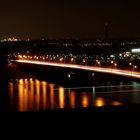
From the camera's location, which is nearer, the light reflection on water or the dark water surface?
the dark water surface

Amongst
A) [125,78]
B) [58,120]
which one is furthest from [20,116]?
[125,78]

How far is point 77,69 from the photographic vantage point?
4822 cm

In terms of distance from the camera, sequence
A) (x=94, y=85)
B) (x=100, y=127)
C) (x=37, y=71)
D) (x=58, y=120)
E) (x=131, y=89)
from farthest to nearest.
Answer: (x=37, y=71), (x=94, y=85), (x=131, y=89), (x=58, y=120), (x=100, y=127)

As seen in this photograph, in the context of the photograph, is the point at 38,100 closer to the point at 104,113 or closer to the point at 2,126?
the point at 104,113

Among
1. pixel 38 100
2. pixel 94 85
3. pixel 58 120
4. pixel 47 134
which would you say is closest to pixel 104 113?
pixel 58 120

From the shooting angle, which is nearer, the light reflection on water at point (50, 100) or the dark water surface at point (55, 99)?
the dark water surface at point (55, 99)

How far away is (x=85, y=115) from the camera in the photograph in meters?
20.0

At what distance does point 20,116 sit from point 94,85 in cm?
2836

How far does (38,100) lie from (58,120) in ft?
53.8

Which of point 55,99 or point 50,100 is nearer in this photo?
point 50,100

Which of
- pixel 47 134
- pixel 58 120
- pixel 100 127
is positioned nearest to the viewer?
pixel 47 134

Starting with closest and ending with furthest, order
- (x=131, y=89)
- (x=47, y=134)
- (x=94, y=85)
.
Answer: (x=47, y=134)
(x=131, y=89)
(x=94, y=85)

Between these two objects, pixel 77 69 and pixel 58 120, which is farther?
pixel 77 69

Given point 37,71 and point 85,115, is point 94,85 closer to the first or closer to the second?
point 37,71
